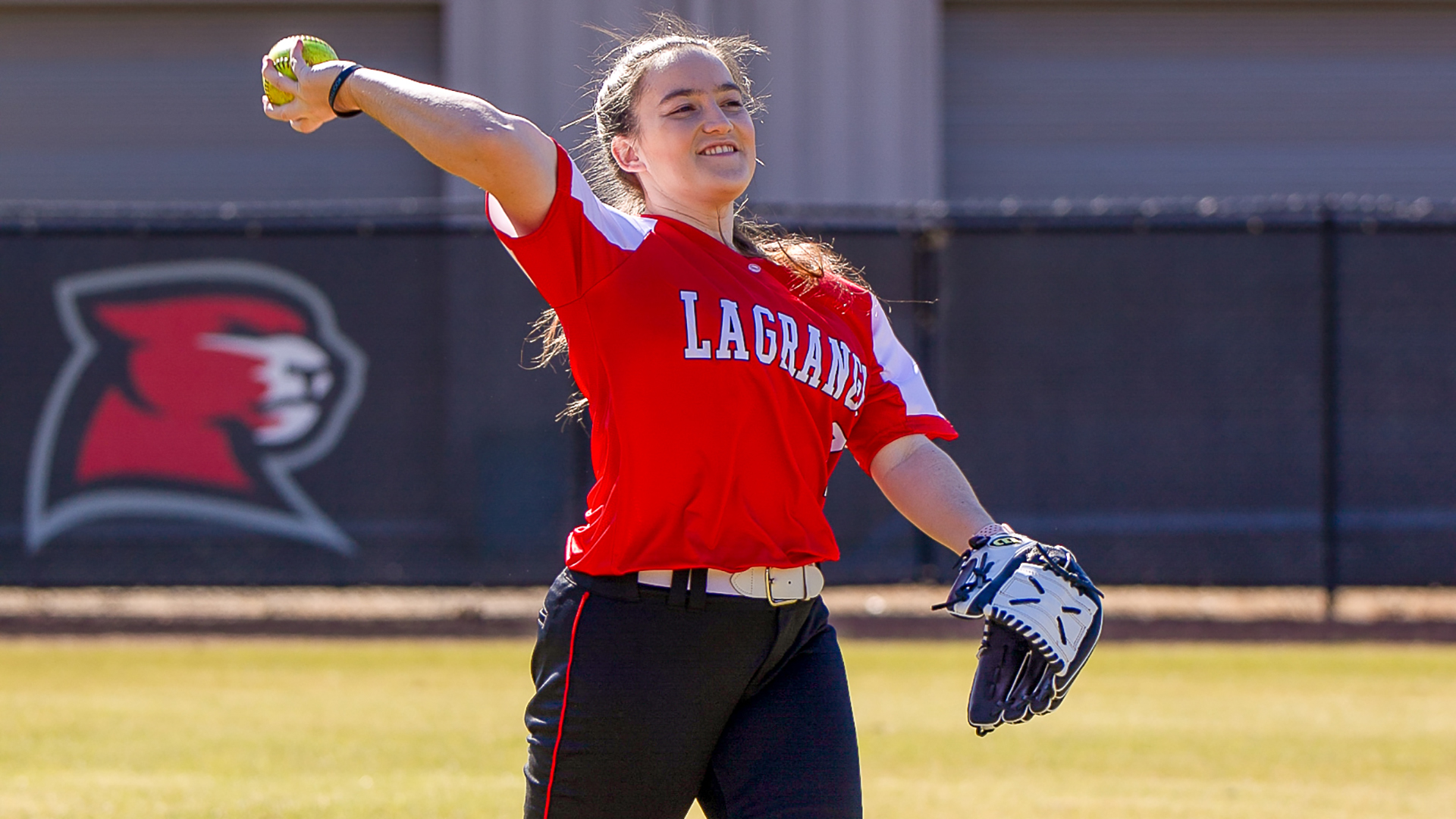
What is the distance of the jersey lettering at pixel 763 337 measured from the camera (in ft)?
9.05

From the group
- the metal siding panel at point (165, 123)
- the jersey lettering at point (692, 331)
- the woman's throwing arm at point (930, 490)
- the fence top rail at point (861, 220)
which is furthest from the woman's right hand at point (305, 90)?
the metal siding panel at point (165, 123)

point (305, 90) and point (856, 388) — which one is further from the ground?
point (305, 90)

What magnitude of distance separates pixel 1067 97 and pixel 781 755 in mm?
11448

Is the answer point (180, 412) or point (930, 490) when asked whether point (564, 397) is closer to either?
point (180, 412)

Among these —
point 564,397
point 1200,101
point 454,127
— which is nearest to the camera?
point 454,127

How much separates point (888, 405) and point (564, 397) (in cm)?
674

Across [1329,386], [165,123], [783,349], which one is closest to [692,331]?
[783,349]

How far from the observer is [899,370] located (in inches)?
124

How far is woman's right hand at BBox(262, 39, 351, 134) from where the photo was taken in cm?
258

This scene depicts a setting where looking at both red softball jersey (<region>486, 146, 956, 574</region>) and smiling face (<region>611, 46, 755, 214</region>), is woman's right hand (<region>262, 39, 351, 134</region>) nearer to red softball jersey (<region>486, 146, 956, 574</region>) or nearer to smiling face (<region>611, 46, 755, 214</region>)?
red softball jersey (<region>486, 146, 956, 574</region>)

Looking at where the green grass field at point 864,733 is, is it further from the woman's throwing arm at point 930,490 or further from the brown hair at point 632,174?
the brown hair at point 632,174

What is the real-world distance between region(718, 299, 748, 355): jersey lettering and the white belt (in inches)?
14.7

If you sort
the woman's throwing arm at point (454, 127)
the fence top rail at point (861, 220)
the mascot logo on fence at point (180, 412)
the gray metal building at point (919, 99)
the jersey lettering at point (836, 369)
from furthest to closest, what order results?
the gray metal building at point (919, 99)
the fence top rail at point (861, 220)
the mascot logo on fence at point (180, 412)
the jersey lettering at point (836, 369)
the woman's throwing arm at point (454, 127)

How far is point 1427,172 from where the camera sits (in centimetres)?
1344
